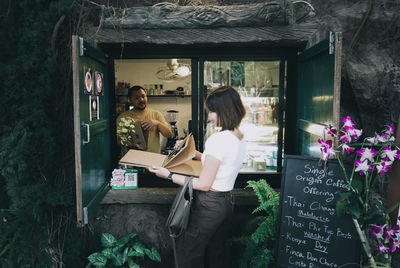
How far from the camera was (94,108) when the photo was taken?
9.70 ft

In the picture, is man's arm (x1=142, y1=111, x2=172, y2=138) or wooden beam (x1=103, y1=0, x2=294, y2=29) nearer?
wooden beam (x1=103, y1=0, x2=294, y2=29)

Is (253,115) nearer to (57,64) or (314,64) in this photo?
(314,64)

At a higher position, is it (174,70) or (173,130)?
(174,70)

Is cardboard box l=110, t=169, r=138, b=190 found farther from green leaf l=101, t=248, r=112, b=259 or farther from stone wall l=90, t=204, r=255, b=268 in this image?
green leaf l=101, t=248, r=112, b=259

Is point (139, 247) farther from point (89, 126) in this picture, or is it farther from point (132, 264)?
point (89, 126)

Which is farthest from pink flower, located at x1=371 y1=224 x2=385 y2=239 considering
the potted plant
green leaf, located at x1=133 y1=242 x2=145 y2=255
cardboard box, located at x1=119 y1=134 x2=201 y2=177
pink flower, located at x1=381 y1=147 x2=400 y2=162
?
green leaf, located at x1=133 y1=242 x2=145 y2=255

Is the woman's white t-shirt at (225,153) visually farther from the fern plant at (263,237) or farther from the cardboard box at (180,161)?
the fern plant at (263,237)

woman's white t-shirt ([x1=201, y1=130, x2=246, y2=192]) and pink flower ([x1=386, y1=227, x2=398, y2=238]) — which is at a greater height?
woman's white t-shirt ([x1=201, y1=130, x2=246, y2=192])

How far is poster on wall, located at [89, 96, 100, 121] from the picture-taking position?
2.86 m

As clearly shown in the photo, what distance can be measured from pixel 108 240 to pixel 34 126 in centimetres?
126

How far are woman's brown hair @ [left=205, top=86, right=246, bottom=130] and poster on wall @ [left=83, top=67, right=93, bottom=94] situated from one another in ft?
3.60

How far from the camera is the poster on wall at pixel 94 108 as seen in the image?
2.86m

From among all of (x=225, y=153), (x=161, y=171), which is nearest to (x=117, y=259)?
(x=161, y=171)

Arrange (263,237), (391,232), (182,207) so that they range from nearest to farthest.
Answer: (391,232)
(182,207)
(263,237)
